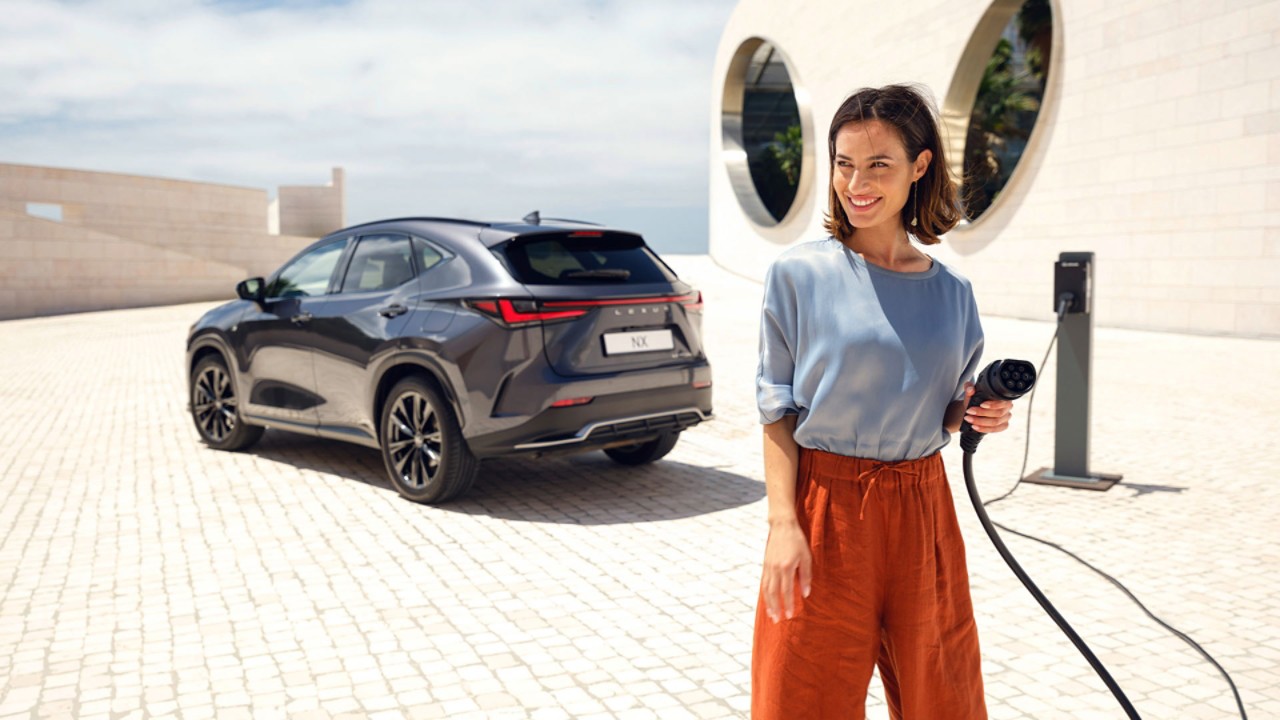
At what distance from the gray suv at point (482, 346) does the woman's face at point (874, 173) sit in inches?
142

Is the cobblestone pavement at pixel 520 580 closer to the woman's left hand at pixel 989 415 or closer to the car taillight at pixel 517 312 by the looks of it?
the car taillight at pixel 517 312

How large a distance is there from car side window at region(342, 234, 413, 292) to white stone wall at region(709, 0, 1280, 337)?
1442 centimetres

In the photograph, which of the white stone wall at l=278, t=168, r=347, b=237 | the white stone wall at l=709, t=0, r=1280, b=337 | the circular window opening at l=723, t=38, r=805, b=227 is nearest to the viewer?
the white stone wall at l=709, t=0, r=1280, b=337

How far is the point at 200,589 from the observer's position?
14.6 feet

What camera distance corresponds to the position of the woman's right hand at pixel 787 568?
1.86m

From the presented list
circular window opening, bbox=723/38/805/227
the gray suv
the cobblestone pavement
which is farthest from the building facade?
the gray suv

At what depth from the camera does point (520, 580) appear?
4527mm

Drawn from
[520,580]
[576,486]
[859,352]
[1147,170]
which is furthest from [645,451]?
[1147,170]

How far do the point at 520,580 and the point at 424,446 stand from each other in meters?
1.56

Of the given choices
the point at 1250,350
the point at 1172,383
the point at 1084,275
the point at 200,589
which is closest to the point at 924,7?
the point at 1250,350

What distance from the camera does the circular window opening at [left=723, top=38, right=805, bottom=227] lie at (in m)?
37.4

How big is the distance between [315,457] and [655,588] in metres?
3.96

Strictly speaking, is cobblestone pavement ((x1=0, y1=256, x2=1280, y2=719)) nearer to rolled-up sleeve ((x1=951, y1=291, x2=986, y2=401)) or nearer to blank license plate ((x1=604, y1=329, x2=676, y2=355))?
blank license plate ((x1=604, y1=329, x2=676, y2=355))

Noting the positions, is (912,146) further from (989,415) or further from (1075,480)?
(1075,480)
